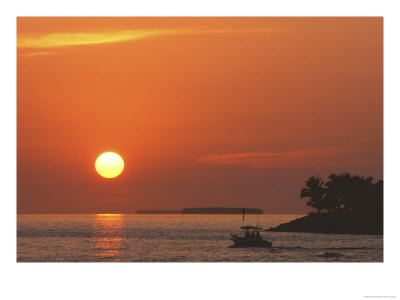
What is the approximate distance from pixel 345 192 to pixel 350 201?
249 centimetres

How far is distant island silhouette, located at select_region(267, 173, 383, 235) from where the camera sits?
117 m

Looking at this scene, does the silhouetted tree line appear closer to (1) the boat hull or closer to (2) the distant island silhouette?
(2) the distant island silhouette

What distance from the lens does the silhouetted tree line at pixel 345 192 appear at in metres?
117

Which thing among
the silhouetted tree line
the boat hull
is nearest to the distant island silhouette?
the silhouetted tree line

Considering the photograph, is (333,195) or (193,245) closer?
(193,245)

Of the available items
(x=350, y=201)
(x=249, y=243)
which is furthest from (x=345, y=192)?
(x=249, y=243)

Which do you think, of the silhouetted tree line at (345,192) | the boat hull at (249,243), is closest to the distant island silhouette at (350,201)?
the silhouetted tree line at (345,192)

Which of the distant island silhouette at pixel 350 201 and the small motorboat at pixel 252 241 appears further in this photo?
the distant island silhouette at pixel 350 201

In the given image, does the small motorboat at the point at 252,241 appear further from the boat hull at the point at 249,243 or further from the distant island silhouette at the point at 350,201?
the distant island silhouette at the point at 350,201
